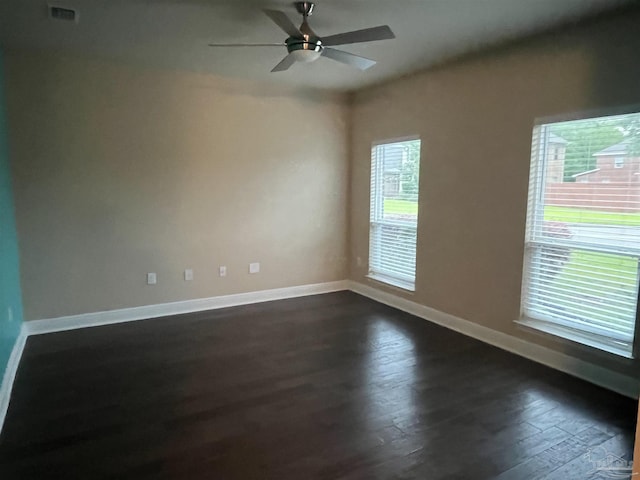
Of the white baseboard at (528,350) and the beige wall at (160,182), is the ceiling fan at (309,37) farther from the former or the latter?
the white baseboard at (528,350)

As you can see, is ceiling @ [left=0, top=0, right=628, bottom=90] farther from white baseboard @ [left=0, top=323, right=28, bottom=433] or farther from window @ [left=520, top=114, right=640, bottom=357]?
white baseboard @ [left=0, top=323, right=28, bottom=433]

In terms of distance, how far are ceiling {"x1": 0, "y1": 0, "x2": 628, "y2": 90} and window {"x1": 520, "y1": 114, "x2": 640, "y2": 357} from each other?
0.89m

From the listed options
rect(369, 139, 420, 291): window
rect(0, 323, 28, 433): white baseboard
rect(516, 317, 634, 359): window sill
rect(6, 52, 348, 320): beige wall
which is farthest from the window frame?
rect(0, 323, 28, 433): white baseboard

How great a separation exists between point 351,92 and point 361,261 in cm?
227

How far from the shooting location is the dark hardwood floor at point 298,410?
2197 millimetres

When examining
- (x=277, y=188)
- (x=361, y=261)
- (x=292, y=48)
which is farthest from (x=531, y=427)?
(x=277, y=188)

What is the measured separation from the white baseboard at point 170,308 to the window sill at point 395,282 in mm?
632

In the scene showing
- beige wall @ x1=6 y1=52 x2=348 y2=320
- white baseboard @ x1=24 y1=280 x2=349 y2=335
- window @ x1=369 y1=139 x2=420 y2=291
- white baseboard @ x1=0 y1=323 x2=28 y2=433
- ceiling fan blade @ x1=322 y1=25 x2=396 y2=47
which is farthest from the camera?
window @ x1=369 y1=139 x2=420 y2=291

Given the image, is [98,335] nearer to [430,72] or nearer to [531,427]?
[531,427]

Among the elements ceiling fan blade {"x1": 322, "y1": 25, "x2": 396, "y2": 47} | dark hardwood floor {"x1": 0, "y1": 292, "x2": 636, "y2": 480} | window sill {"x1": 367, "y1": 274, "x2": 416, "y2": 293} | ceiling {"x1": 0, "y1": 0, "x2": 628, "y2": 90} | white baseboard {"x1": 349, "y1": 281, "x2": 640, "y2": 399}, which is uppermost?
ceiling {"x1": 0, "y1": 0, "x2": 628, "y2": 90}

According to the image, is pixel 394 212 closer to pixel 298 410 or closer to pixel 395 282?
pixel 395 282

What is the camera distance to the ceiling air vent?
2973 millimetres

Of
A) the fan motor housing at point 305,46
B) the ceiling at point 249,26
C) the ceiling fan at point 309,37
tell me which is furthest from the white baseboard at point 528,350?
the fan motor housing at point 305,46

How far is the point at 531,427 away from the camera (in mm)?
2547
